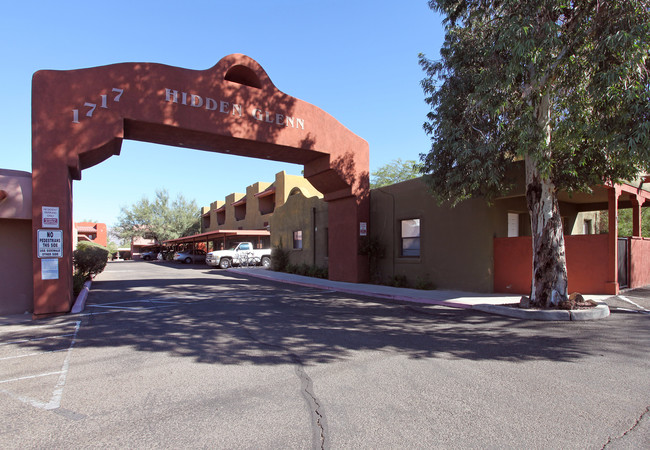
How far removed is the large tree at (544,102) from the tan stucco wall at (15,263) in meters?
10.6

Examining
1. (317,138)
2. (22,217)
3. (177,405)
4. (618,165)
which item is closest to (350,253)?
(317,138)

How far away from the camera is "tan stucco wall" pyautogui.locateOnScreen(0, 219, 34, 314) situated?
31.9 feet

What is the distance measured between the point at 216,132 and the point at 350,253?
7.48m

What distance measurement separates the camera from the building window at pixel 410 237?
15.4 metres

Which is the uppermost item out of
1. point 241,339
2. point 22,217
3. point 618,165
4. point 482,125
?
point 482,125

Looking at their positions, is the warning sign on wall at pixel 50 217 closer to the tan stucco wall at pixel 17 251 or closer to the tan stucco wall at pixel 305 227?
the tan stucco wall at pixel 17 251

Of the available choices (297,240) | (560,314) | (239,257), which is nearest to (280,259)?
(297,240)

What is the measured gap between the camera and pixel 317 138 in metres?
14.7

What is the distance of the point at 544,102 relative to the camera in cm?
914

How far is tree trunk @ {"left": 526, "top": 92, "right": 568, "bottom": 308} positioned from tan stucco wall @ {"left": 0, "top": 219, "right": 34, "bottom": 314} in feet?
40.6

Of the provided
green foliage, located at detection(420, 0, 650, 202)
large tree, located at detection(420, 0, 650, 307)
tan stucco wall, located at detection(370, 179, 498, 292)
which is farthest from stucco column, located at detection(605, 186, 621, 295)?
tan stucco wall, located at detection(370, 179, 498, 292)

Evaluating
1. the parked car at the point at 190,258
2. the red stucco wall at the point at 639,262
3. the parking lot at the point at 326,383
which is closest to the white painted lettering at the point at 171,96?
the parking lot at the point at 326,383

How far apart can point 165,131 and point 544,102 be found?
34.0ft

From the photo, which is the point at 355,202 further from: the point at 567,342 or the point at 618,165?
the point at 567,342
